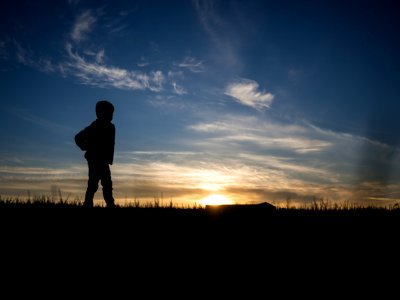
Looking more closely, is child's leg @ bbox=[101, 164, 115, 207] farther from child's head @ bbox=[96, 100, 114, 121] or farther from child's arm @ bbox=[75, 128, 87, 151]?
child's head @ bbox=[96, 100, 114, 121]

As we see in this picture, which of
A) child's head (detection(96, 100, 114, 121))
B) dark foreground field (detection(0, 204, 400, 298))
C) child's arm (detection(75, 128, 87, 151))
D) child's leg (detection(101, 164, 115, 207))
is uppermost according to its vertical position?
child's head (detection(96, 100, 114, 121))

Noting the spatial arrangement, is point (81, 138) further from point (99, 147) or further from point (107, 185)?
point (107, 185)

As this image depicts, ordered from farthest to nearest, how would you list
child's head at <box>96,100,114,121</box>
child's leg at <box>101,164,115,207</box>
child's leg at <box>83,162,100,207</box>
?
1. child's leg at <box>101,164,115,207</box>
2. child's leg at <box>83,162,100,207</box>
3. child's head at <box>96,100,114,121</box>

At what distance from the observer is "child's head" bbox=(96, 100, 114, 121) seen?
8.95 m

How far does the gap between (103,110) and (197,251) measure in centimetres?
534

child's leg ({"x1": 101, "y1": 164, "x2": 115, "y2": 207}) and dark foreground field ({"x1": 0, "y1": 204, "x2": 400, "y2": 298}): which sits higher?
child's leg ({"x1": 101, "y1": 164, "x2": 115, "y2": 207})

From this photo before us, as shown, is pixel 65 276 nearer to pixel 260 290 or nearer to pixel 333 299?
pixel 260 290

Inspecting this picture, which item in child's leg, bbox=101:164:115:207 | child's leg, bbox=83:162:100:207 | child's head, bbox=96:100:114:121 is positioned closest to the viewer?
child's head, bbox=96:100:114:121

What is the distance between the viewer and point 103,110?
8.96 metres

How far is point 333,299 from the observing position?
11.7ft

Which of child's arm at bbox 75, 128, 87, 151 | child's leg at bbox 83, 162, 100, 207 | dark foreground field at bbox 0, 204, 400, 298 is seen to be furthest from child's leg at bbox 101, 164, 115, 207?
dark foreground field at bbox 0, 204, 400, 298

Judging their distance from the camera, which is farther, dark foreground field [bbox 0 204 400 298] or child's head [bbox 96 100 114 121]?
child's head [bbox 96 100 114 121]

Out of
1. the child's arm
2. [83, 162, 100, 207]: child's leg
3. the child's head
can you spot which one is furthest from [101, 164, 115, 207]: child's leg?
the child's head

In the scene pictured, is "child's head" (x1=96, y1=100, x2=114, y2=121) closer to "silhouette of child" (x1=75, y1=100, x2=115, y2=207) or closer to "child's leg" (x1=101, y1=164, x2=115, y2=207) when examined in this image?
"silhouette of child" (x1=75, y1=100, x2=115, y2=207)
